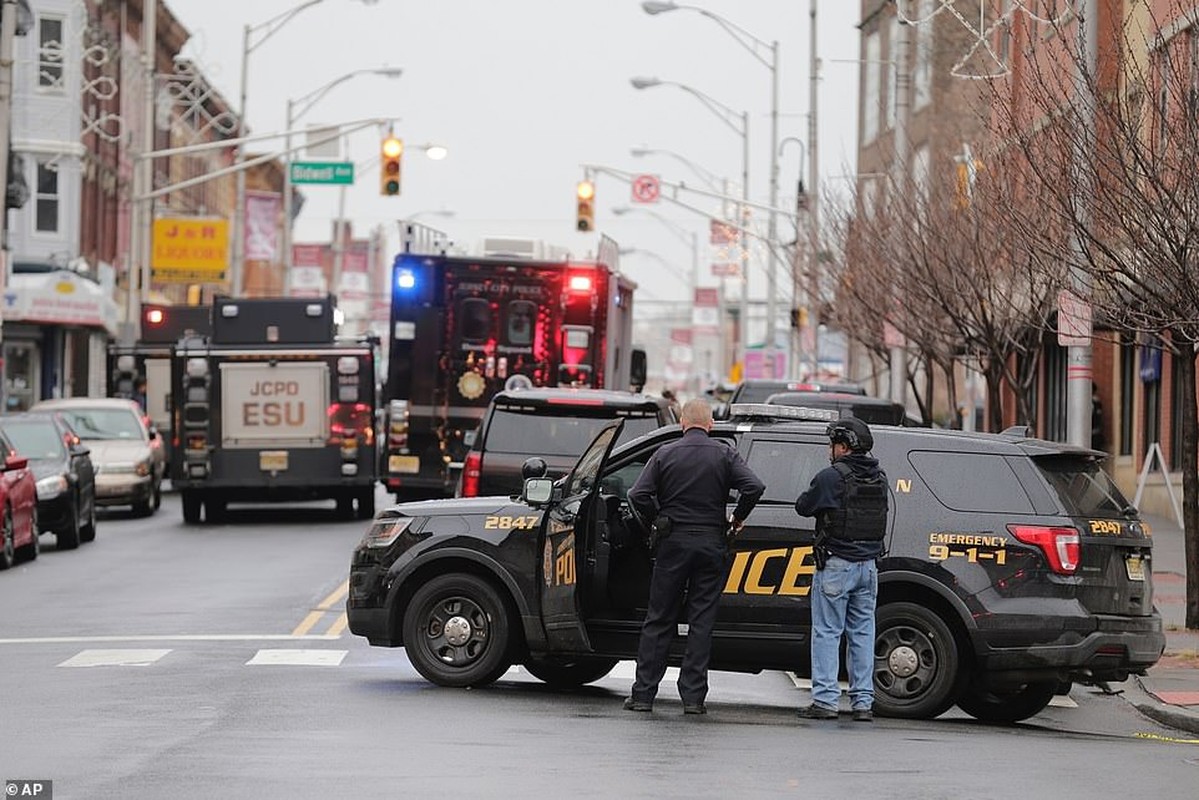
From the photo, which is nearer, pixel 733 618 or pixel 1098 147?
pixel 733 618

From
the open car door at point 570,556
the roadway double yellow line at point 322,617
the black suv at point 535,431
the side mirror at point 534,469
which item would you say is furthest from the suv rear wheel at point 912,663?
the black suv at point 535,431

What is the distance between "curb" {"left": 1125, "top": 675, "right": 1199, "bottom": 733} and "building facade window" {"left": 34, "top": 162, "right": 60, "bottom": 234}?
43.3m

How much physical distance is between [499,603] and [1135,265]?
605 centimetres

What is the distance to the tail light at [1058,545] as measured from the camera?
1277 cm

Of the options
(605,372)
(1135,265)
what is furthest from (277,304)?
(1135,265)

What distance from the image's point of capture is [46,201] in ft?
180

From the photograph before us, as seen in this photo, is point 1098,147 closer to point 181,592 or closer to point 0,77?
point 181,592

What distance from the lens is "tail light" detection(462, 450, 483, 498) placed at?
20609 mm

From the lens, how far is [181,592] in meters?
21.3

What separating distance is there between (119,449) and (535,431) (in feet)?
47.2

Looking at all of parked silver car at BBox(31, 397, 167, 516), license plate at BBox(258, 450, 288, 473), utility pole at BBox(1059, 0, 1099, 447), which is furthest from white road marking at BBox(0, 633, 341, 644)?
parked silver car at BBox(31, 397, 167, 516)

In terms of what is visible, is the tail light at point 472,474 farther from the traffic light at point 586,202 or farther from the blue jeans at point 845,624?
the traffic light at point 586,202

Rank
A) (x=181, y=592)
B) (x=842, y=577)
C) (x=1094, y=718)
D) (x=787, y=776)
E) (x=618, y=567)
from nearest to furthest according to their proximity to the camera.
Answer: (x=787, y=776) → (x=842, y=577) → (x=618, y=567) → (x=1094, y=718) → (x=181, y=592)

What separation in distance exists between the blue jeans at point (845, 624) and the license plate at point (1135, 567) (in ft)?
4.79
